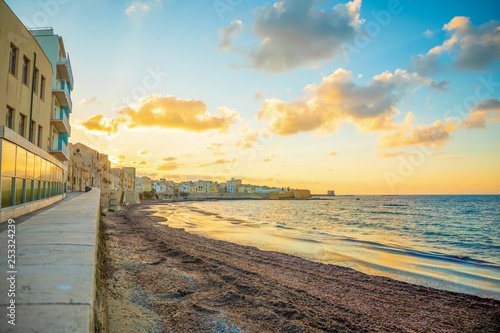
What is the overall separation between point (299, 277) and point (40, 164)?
42.5 ft

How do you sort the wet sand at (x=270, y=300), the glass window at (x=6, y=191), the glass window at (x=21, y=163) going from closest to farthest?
the wet sand at (x=270, y=300)
the glass window at (x=6, y=191)
the glass window at (x=21, y=163)

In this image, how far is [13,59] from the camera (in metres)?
14.3

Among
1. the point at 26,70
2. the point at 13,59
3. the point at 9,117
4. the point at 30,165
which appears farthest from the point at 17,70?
the point at 30,165

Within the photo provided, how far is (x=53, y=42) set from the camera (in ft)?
91.2

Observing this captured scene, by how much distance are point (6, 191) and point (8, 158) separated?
3.60ft

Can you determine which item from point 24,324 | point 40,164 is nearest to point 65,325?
point 24,324

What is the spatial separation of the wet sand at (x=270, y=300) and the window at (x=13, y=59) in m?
11.4

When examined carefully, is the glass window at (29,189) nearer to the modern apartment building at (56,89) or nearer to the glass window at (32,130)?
the glass window at (32,130)

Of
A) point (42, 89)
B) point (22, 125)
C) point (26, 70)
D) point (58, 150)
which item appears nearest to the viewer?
point (26, 70)

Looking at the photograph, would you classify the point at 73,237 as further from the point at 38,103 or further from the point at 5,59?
the point at 38,103

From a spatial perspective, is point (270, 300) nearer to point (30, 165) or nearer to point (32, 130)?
point (30, 165)

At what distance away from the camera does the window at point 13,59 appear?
45.8 feet

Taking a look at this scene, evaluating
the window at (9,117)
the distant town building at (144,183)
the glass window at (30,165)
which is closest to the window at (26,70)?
the window at (9,117)

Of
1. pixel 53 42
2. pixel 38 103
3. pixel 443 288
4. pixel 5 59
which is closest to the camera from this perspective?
pixel 443 288
